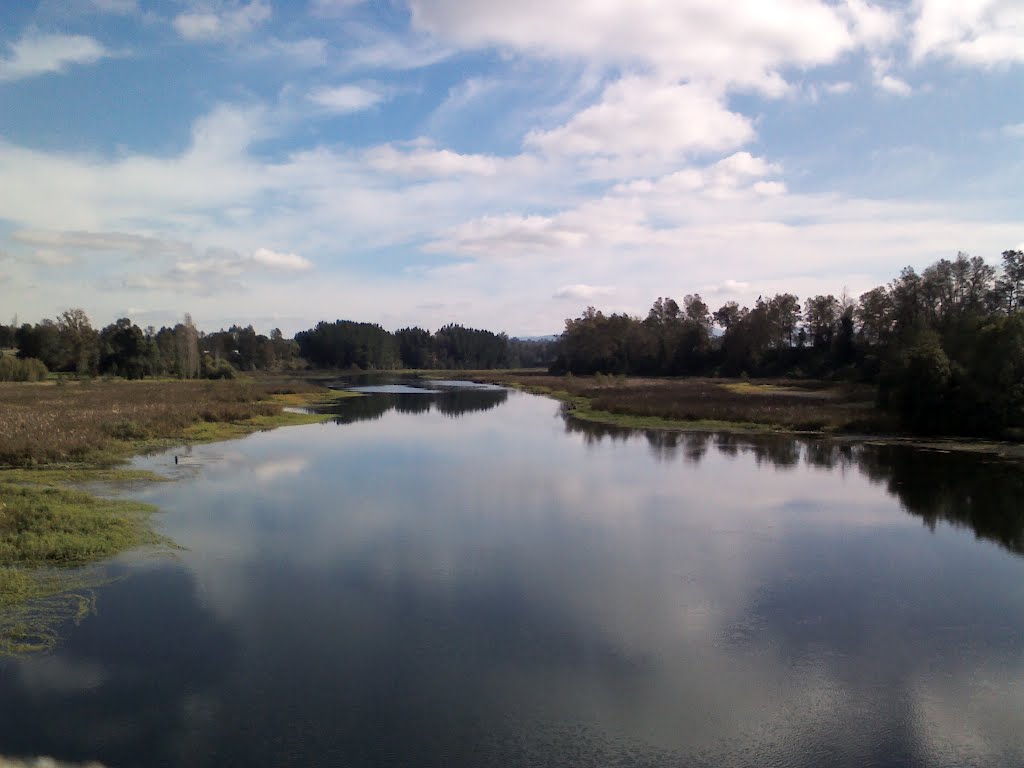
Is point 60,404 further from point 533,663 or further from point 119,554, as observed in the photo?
point 533,663

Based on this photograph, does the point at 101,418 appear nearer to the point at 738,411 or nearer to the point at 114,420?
the point at 114,420

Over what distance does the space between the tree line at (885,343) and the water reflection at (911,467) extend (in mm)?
3566

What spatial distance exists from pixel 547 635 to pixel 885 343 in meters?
49.2

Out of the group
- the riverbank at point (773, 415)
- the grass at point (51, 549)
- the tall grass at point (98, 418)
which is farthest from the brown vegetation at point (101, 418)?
the riverbank at point (773, 415)

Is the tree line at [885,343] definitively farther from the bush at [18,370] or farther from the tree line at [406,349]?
the bush at [18,370]

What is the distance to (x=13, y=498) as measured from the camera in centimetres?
1284

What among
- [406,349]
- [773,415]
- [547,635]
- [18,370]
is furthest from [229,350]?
[547,635]

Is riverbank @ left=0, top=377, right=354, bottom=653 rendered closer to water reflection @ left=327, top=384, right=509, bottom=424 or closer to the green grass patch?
the green grass patch

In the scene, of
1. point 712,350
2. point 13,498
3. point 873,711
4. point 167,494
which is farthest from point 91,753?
point 712,350

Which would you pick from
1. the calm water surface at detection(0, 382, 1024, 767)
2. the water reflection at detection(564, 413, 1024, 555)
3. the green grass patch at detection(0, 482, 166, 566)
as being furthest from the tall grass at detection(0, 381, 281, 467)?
the water reflection at detection(564, 413, 1024, 555)

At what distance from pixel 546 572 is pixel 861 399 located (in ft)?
115

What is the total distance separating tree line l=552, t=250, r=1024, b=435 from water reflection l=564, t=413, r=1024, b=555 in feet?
11.7

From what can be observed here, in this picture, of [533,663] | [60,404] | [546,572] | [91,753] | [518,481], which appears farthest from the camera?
[60,404]

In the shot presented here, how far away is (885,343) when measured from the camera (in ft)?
164
